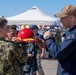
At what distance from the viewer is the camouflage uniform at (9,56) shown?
13.0 feet

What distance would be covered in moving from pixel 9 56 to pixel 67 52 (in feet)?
2.77

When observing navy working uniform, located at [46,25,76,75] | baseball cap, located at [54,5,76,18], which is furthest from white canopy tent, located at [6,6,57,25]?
navy working uniform, located at [46,25,76,75]

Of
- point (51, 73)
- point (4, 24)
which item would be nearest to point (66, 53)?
point (4, 24)

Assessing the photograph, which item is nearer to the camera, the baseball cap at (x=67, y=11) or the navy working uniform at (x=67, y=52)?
the navy working uniform at (x=67, y=52)

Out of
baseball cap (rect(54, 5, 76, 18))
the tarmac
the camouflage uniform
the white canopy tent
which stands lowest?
the tarmac

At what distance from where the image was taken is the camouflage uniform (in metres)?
3.97

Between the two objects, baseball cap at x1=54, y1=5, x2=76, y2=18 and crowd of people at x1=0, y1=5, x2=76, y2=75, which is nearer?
crowd of people at x1=0, y1=5, x2=76, y2=75

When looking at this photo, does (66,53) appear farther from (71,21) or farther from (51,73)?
(51,73)

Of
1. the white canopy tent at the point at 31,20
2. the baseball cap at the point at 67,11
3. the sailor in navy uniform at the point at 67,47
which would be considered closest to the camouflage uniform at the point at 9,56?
the sailor in navy uniform at the point at 67,47

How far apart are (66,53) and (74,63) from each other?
0.20m

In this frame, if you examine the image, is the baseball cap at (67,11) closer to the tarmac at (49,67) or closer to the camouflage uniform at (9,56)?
the camouflage uniform at (9,56)

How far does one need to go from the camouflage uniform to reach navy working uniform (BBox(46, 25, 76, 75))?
50 cm

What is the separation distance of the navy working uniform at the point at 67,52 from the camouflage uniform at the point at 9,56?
1.63ft

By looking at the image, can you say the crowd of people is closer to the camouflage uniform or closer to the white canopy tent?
the camouflage uniform
